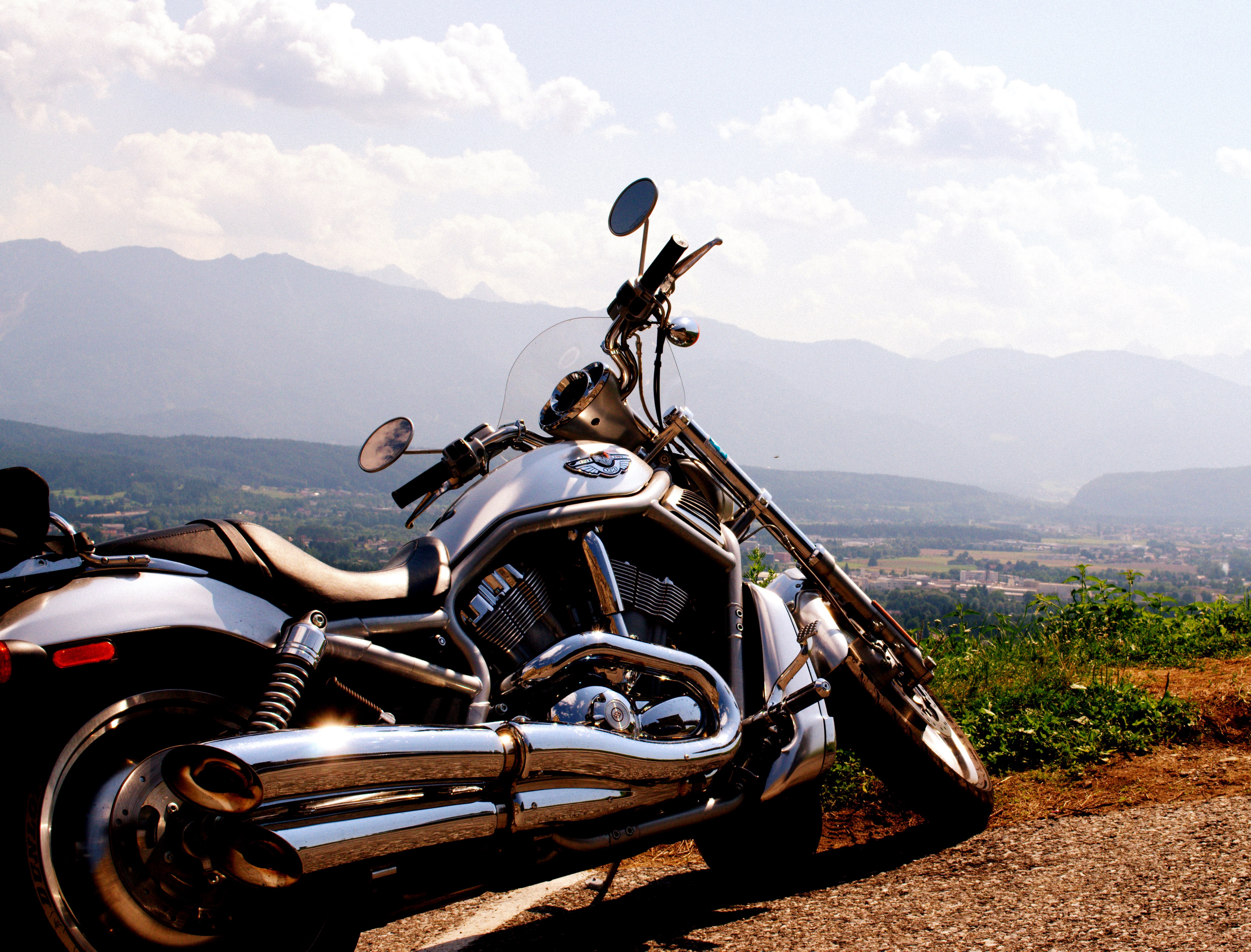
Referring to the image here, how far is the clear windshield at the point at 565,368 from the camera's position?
4.02m

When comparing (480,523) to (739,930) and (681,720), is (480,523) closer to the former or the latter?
(681,720)

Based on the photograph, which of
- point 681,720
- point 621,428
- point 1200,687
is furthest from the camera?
point 1200,687

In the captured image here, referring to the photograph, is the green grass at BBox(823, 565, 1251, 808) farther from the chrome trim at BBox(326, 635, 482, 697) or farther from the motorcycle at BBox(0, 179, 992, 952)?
the chrome trim at BBox(326, 635, 482, 697)

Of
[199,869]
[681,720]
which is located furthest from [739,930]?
[199,869]

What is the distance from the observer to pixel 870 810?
4512 millimetres

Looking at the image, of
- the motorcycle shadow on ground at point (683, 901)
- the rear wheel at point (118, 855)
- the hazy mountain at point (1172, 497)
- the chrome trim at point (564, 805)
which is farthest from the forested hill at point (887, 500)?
the rear wheel at point (118, 855)

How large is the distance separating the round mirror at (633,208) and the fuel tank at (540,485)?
89cm

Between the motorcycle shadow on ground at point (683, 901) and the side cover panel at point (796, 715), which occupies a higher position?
the side cover panel at point (796, 715)

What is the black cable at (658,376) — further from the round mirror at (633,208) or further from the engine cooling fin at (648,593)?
the engine cooling fin at (648,593)

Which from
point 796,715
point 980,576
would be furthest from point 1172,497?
point 796,715

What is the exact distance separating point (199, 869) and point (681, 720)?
149 centimetres

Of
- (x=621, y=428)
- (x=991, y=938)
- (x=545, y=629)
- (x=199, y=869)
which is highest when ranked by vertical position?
(x=621, y=428)

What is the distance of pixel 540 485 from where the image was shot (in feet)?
10.8

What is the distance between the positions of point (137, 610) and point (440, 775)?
0.81 meters
